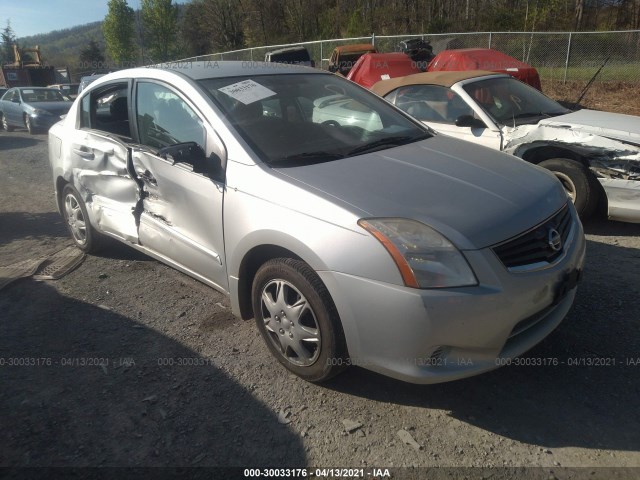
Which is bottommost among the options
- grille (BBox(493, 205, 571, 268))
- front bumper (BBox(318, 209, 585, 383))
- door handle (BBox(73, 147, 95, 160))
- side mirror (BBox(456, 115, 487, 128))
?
front bumper (BBox(318, 209, 585, 383))

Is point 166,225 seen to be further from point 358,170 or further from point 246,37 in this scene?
point 246,37

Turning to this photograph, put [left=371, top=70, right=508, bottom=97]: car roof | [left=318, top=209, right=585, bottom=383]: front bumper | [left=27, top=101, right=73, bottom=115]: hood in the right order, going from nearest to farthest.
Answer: [left=318, top=209, right=585, bottom=383]: front bumper → [left=371, top=70, right=508, bottom=97]: car roof → [left=27, top=101, right=73, bottom=115]: hood

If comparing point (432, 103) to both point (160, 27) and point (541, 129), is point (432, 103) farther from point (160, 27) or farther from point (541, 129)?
point (160, 27)

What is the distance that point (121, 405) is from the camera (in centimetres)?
262

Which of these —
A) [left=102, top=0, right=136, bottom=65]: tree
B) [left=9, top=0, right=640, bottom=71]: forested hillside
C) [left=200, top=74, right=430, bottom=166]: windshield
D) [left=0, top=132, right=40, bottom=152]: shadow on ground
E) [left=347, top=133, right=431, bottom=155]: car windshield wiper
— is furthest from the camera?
[left=102, top=0, right=136, bottom=65]: tree

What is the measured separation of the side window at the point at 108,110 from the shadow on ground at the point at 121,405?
156 cm

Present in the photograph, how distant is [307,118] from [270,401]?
1843mm

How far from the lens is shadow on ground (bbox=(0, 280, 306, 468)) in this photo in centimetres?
228

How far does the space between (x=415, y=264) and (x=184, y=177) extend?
1659 millimetres

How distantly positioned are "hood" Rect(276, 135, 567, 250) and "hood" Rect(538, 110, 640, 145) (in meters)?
1.94

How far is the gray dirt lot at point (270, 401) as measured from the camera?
7.32ft

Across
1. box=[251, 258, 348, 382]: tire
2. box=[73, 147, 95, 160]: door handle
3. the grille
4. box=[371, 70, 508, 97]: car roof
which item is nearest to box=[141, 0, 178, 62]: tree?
box=[371, 70, 508, 97]: car roof

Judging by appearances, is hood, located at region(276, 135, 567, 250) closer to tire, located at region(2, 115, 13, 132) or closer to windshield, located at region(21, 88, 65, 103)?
windshield, located at region(21, 88, 65, 103)

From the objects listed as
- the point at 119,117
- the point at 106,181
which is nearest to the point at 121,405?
the point at 106,181
